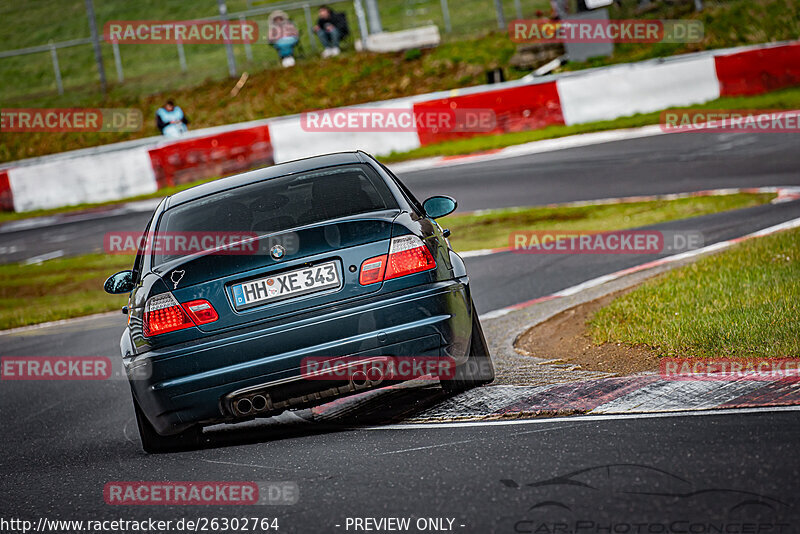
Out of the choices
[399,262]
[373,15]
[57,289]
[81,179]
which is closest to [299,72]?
[373,15]

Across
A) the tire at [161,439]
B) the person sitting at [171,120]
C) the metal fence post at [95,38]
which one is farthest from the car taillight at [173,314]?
the metal fence post at [95,38]

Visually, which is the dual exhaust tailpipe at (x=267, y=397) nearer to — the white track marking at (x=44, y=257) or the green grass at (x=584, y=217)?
the green grass at (x=584, y=217)

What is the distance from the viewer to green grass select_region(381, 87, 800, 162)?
18141 mm

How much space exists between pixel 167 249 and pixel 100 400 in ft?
7.80

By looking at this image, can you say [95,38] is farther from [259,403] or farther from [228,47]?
[259,403]

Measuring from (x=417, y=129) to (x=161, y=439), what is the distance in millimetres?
15571

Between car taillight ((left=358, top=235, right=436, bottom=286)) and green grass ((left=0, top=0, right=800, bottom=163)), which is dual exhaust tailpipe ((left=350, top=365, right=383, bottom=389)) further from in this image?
green grass ((left=0, top=0, right=800, bottom=163))

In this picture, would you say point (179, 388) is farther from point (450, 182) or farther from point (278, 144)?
point (278, 144)

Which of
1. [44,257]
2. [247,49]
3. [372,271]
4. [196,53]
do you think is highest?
[196,53]

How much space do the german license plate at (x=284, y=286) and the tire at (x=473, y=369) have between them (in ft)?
3.19

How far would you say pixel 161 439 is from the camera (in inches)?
231

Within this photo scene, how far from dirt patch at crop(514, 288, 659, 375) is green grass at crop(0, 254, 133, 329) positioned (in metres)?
6.60

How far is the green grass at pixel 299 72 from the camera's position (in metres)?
23.9

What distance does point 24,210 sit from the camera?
22.4 m
